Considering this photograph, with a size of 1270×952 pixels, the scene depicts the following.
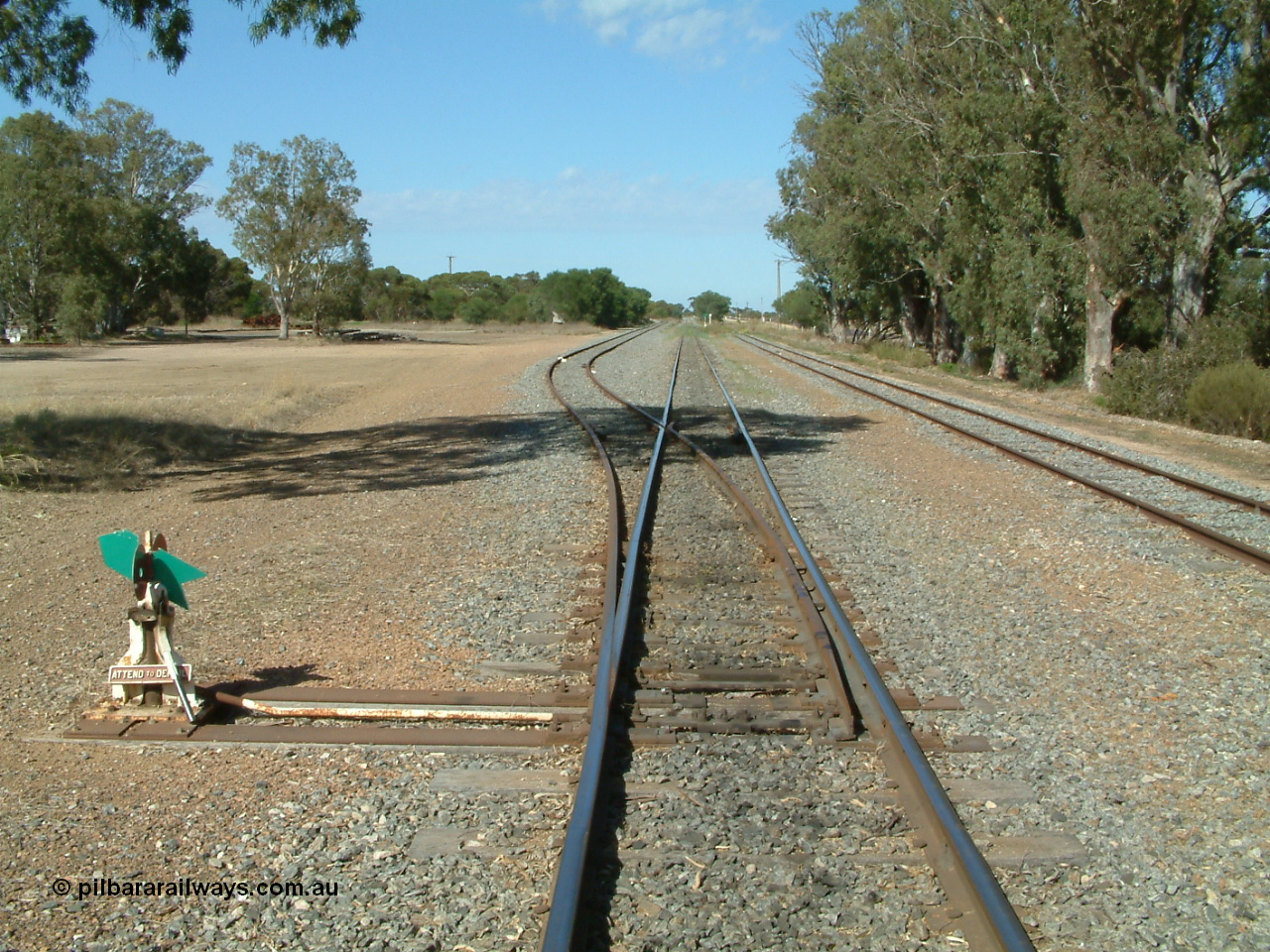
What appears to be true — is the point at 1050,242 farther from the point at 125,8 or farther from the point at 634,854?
the point at 634,854

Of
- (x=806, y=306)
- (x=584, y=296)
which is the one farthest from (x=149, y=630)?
(x=584, y=296)

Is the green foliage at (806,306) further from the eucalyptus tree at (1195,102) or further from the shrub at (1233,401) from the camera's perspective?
the shrub at (1233,401)

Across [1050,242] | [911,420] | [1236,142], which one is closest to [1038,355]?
[1050,242]

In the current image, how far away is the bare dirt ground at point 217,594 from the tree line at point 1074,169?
14.5m

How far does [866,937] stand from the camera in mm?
3385

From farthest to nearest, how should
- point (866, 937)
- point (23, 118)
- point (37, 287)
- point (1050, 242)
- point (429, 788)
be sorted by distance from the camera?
point (37, 287) → point (23, 118) → point (1050, 242) → point (429, 788) → point (866, 937)

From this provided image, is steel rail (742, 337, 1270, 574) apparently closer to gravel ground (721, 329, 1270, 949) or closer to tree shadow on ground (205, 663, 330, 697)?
gravel ground (721, 329, 1270, 949)

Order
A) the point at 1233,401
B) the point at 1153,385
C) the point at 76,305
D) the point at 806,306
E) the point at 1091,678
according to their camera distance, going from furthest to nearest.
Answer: the point at 806,306 < the point at 76,305 < the point at 1153,385 < the point at 1233,401 < the point at 1091,678

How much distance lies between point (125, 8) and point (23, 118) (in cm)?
5479

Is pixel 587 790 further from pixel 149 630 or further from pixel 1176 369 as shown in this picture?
pixel 1176 369

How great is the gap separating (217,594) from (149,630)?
98.7 inches

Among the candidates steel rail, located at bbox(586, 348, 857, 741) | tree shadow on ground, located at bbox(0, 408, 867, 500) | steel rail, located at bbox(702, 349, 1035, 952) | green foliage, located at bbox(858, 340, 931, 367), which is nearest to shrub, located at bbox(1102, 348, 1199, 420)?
tree shadow on ground, located at bbox(0, 408, 867, 500)

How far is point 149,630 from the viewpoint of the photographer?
5090 millimetres

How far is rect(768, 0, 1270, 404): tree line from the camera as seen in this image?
22453 millimetres
